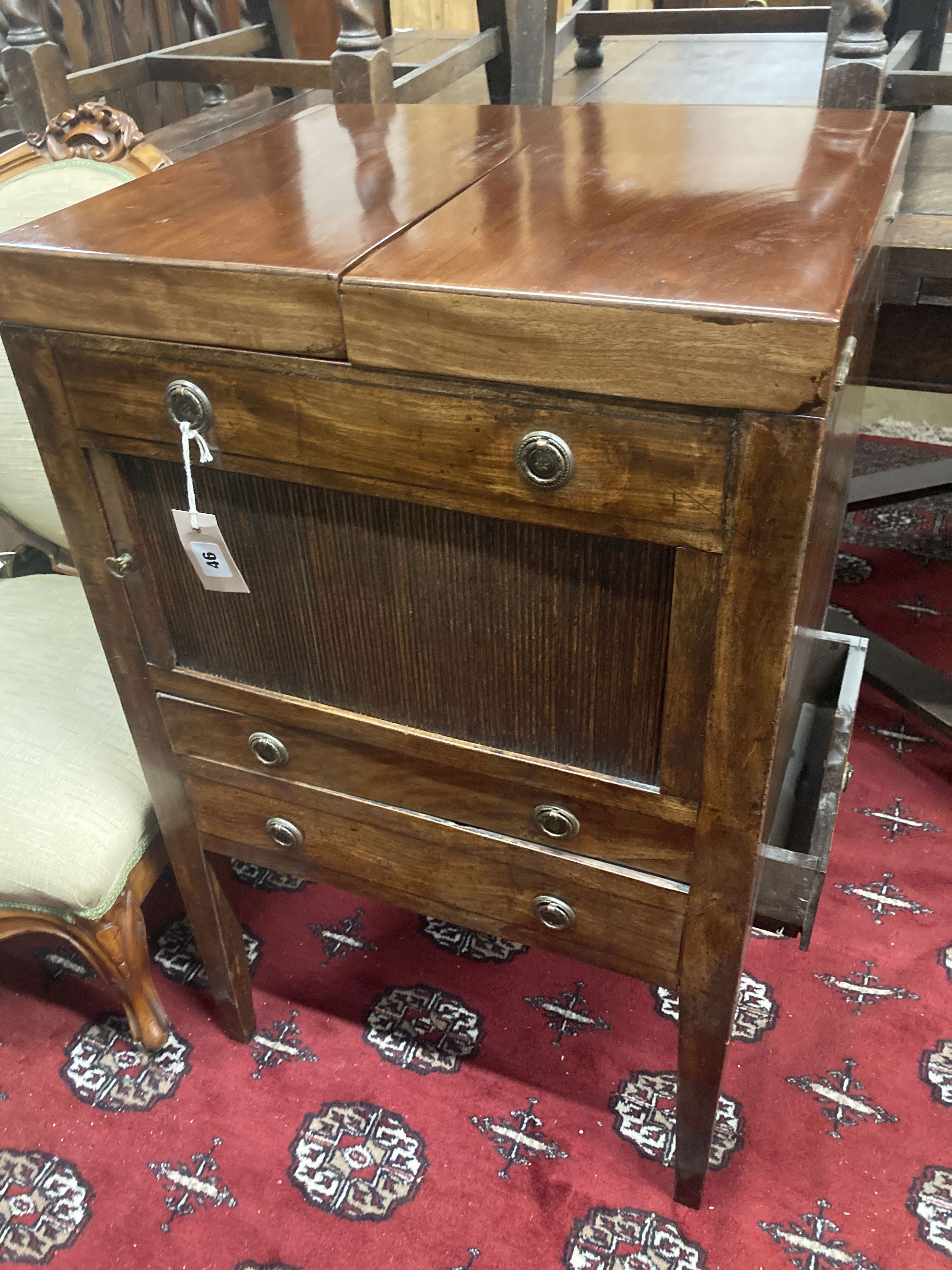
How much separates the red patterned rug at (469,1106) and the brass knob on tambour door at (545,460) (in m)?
0.85

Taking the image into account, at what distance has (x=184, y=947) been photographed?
1.38 meters

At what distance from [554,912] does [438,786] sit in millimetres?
156

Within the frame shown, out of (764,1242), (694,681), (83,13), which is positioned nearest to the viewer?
(694,681)

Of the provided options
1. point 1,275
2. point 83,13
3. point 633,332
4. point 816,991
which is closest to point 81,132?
point 1,275

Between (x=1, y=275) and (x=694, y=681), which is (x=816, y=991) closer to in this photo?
(x=694, y=681)

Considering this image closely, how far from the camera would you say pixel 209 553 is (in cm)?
81

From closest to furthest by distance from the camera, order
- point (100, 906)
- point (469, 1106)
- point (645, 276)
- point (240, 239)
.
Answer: point (645, 276)
point (240, 239)
point (100, 906)
point (469, 1106)

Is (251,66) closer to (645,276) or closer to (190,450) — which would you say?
(190,450)

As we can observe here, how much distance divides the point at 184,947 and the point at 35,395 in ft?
2.85

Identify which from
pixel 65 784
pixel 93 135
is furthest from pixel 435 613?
pixel 93 135

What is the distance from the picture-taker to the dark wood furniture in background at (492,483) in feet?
1.98

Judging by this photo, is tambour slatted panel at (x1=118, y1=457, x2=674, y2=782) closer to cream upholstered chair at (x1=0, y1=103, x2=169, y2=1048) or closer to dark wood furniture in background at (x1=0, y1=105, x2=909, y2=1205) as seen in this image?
dark wood furniture in background at (x1=0, y1=105, x2=909, y2=1205)

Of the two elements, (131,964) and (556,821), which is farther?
(131,964)

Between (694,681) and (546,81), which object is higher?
(546,81)
